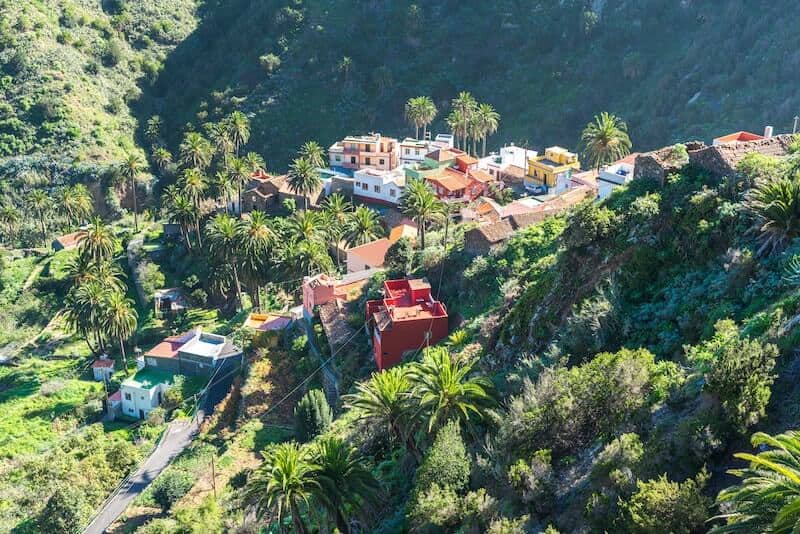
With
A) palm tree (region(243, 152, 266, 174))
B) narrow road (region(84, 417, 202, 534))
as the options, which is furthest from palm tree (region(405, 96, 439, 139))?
narrow road (region(84, 417, 202, 534))

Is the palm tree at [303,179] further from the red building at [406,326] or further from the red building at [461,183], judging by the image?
the red building at [406,326]

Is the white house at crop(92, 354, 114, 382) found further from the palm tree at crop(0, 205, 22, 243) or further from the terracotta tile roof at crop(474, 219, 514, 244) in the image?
the palm tree at crop(0, 205, 22, 243)

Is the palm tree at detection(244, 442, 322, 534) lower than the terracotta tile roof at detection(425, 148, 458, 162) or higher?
lower

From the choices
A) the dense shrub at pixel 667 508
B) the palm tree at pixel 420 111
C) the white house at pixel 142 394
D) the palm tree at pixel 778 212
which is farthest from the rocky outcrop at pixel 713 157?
the palm tree at pixel 420 111

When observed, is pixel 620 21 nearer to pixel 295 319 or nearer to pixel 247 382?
pixel 295 319

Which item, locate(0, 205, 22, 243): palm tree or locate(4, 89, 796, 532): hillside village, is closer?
locate(4, 89, 796, 532): hillside village

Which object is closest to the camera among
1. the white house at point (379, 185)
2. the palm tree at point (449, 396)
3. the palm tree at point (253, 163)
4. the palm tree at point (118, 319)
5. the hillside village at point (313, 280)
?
the palm tree at point (449, 396)
